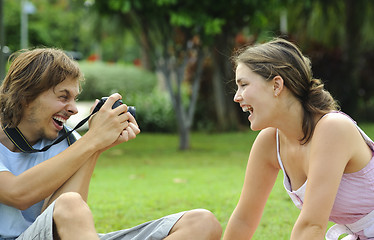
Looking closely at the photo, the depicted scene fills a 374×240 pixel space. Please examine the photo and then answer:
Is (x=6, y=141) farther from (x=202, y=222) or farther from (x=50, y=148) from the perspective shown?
(x=202, y=222)

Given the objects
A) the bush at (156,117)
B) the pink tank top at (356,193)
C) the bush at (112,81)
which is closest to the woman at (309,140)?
the pink tank top at (356,193)

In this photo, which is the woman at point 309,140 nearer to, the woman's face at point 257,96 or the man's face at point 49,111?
the woman's face at point 257,96

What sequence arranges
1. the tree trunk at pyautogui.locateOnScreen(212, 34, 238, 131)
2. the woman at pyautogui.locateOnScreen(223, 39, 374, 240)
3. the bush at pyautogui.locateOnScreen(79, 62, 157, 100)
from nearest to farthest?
the woman at pyautogui.locateOnScreen(223, 39, 374, 240) → the tree trunk at pyautogui.locateOnScreen(212, 34, 238, 131) → the bush at pyautogui.locateOnScreen(79, 62, 157, 100)

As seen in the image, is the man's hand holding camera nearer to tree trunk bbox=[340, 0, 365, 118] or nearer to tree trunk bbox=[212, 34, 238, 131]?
tree trunk bbox=[212, 34, 238, 131]

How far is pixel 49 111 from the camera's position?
259cm

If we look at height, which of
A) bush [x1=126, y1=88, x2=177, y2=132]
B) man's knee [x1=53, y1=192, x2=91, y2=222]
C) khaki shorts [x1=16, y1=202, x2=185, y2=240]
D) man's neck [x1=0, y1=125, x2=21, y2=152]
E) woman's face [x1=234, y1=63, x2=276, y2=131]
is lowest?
bush [x1=126, y1=88, x2=177, y2=132]

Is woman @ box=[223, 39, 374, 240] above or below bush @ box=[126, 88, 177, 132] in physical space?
above

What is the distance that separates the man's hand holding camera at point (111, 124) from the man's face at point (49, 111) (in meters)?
0.13

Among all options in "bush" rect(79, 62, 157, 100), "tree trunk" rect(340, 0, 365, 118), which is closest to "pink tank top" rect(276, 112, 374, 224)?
"tree trunk" rect(340, 0, 365, 118)

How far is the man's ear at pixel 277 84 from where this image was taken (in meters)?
2.44

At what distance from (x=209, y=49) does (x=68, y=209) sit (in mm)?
9035

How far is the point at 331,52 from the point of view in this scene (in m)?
14.7

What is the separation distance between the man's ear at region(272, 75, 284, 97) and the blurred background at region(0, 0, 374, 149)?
2.28 feet

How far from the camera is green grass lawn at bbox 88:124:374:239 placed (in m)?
4.72
